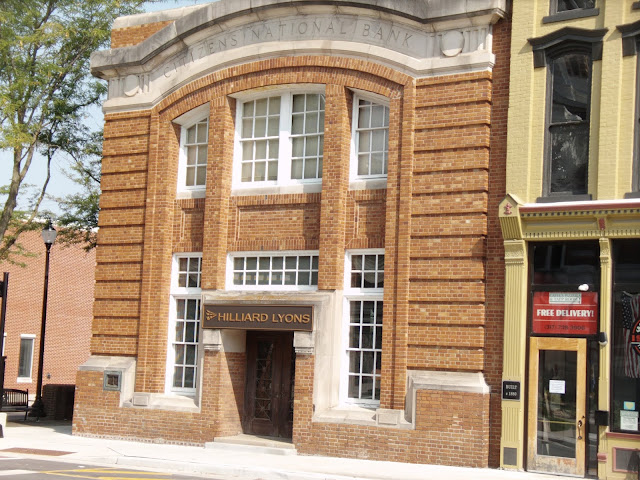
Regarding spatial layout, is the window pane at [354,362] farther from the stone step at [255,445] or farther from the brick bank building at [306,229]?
the stone step at [255,445]

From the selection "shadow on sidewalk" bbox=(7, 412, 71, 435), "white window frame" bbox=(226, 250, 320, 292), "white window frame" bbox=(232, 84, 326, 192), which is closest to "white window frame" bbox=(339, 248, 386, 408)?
"white window frame" bbox=(226, 250, 320, 292)

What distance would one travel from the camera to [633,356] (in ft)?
50.9

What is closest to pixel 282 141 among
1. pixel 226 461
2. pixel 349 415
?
pixel 349 415

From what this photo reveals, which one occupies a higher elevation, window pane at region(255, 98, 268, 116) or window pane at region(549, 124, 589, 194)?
window pane at region(255, 98, 268, 116)

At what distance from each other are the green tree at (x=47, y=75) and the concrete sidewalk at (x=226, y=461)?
366 inches

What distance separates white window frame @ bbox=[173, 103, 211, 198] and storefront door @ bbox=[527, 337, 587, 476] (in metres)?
8.60

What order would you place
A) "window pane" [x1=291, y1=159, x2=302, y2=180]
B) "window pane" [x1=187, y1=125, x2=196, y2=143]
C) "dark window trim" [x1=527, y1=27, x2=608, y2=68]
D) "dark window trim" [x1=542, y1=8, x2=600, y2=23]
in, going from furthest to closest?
"window pane" [x1=187, y1=125, x2=196, y2=143] < "window pane" [x1=291, y1=159, x2=302, y2=180] < "dark window trim" [x1=542, y1=8, x2=600, y2=23] < "dark window trim" [x1=527, y1=27, x2=608, y2=68]

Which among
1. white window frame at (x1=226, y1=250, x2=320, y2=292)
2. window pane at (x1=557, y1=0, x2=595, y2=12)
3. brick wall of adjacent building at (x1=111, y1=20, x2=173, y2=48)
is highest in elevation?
brick wall of adjacent building at (x1=111, y1=20, x2=173, y2=48)

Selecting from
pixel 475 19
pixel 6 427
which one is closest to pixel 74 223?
pixel 6 427

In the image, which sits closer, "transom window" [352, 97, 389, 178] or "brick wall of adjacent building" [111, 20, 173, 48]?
"transom window" [352, 97, 389, 178]

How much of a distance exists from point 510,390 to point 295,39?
859 cm

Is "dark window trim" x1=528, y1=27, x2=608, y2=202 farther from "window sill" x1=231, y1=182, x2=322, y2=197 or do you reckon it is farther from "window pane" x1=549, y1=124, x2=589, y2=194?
"window sill" x1=231, y1=182, x2=322, y2=197

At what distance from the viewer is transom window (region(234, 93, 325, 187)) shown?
65.1 ft

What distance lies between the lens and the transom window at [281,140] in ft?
65.1
